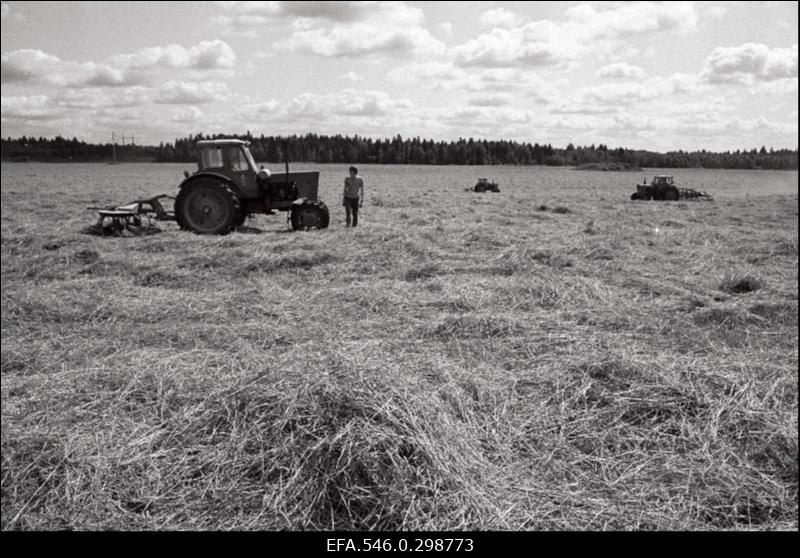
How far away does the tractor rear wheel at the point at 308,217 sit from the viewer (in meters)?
12.6

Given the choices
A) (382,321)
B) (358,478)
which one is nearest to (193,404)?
(358,478)

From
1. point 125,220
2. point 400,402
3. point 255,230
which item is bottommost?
point 400,402

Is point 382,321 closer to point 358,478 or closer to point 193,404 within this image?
point 193,404

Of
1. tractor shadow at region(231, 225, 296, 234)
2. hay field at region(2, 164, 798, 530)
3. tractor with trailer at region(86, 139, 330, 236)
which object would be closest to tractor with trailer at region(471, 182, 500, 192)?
tractor with trailer at region(86, 139, 330, 236)

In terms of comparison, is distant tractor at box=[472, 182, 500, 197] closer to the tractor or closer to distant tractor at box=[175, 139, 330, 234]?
the tractor

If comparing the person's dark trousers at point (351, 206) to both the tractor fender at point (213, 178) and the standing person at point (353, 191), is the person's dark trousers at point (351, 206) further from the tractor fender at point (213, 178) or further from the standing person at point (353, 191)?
the tractor fender at point (213, 178)

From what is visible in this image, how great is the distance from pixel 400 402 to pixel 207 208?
10014 mm

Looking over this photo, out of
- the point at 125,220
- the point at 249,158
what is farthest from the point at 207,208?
the point at 125,220

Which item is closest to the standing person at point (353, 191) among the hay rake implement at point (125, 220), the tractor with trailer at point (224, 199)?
the tractor with trailer at point (224, 199)

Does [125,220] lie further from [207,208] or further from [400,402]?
[400,402]

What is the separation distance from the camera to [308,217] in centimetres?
1267

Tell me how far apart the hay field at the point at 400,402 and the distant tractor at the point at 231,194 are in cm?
425

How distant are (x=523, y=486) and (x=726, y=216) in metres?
17.0

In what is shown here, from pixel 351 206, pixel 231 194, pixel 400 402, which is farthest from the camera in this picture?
pixel 351 206
